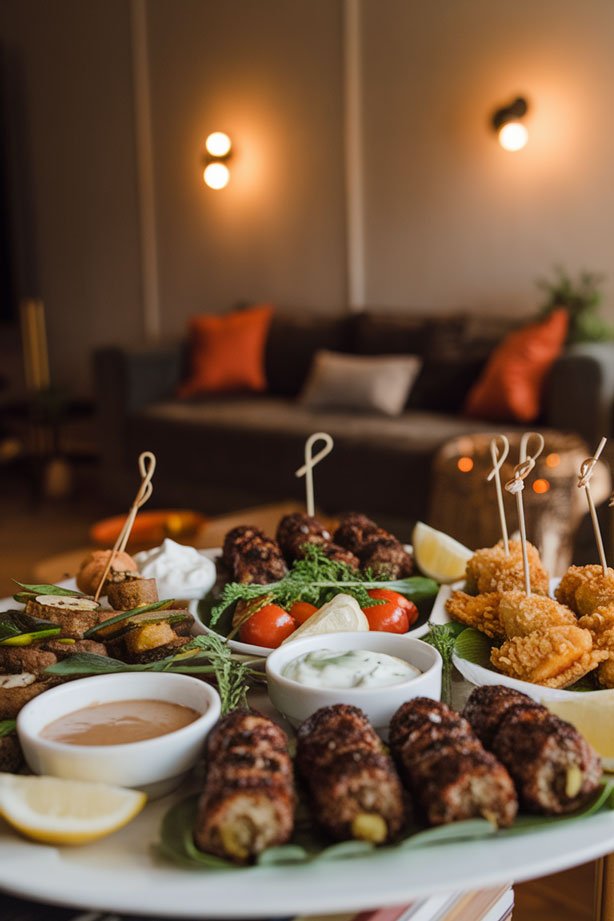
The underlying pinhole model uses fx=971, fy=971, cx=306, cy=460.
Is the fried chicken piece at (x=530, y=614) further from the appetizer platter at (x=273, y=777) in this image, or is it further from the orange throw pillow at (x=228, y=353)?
the orange throw pillow at (x=228, y=353)

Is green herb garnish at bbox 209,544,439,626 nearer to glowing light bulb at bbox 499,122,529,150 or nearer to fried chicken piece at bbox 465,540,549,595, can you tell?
fried chicken piece at bbox 465,540,549,595

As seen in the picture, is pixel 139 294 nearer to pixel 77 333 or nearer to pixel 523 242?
pixel 77 333

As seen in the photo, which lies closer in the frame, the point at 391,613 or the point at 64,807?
the point at 64,807

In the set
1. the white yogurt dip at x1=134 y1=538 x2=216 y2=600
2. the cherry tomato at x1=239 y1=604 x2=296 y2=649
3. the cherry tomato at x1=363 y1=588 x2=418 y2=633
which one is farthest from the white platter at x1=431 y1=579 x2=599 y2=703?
the white yogurt dip at x1=134 y1=538 x2=216 y2=600

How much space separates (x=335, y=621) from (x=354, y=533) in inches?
14.4

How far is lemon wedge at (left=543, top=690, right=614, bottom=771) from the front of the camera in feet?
3.36

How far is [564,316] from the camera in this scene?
4.39 metres

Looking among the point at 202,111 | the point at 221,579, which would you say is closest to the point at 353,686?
the point at 221,579

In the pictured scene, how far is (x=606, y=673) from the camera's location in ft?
3.89

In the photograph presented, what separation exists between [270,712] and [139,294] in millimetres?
5969

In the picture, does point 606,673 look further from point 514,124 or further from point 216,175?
point 216,175

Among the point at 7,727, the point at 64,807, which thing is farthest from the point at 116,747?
the point at 7,727

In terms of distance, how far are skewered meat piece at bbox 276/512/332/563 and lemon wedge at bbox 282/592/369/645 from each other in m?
0.26

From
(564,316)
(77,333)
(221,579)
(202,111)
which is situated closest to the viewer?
(221,579)
